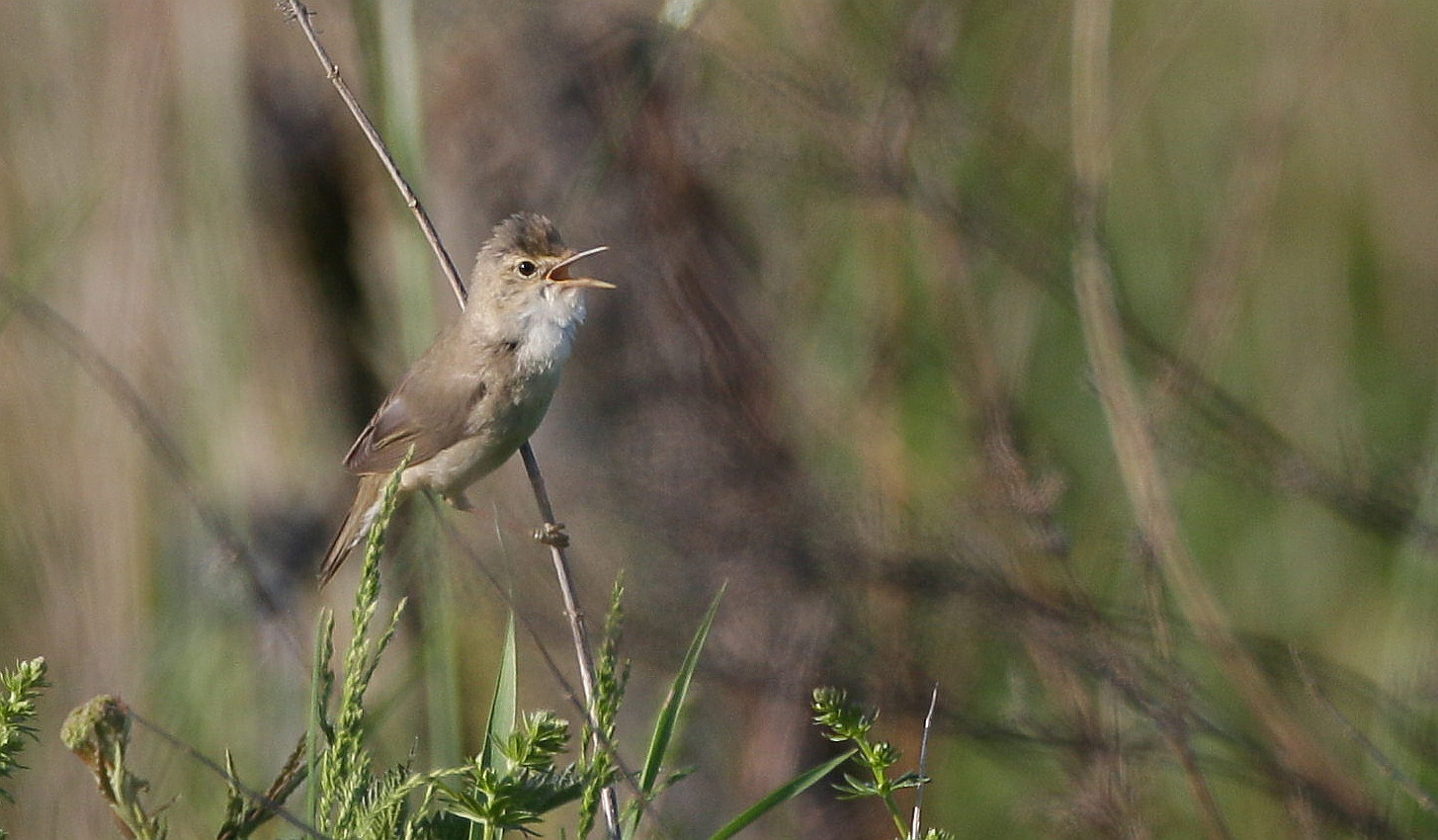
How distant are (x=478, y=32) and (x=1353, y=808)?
10.0ft

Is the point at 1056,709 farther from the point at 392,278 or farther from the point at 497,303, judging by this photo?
the point at 392,278

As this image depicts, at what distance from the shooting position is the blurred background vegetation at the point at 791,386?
11.9 feet

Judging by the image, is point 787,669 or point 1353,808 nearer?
point 1353,808

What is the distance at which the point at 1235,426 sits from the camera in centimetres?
376

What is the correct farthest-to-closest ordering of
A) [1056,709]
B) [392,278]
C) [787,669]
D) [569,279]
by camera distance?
[392,278] → [787,669] → [1056,709] → [569,279]

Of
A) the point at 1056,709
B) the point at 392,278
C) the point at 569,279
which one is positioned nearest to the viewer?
the point at 569,279

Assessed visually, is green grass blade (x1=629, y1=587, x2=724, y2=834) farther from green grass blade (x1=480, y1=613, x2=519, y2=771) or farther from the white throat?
the white throat

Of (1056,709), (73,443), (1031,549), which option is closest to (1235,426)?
(1031,549)

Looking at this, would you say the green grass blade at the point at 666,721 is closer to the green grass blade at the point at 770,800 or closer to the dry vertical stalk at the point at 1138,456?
the green grass blade at the point at 770,800

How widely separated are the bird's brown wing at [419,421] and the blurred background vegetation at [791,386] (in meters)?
0.30

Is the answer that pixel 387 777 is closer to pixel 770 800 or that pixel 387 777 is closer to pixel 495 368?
pixel 770 800

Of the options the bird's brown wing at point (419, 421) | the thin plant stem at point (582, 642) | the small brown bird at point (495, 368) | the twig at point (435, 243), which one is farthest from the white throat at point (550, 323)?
the twig at point (435, 243)

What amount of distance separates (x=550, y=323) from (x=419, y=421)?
398 millimetres

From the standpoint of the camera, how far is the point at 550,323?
339cm
